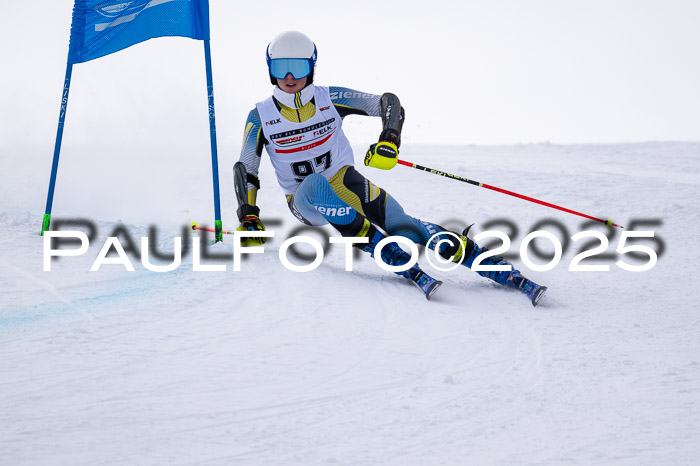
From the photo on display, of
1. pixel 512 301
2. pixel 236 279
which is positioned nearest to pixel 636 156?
pixel 512 301

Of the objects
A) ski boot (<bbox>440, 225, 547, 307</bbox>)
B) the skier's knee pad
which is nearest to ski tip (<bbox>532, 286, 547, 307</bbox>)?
ski boot (<bbox>440, 225, 547, 307</bbox>)

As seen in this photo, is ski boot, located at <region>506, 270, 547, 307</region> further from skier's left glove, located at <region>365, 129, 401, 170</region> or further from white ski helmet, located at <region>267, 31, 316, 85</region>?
white ski helmet, located at <region>267, 31, 316, 85</region>

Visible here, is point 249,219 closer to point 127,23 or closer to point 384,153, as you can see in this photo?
point 384,153

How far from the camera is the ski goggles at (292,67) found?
433 cm

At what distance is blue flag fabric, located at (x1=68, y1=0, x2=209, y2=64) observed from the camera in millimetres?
5055

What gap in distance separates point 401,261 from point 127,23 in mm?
2822

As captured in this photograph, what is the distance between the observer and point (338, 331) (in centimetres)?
349

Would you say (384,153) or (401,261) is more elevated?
(384,153)

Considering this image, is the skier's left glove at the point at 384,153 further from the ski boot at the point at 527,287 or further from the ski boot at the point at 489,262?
the ski boot at the point at 527,287

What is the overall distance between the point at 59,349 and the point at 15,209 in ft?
13.8

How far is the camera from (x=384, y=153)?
4.39 m

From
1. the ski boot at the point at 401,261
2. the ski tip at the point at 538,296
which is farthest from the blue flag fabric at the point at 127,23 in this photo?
the ski tip at the point at 538,296

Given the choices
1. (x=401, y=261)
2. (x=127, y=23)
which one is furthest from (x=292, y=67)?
(x=127, y=23)

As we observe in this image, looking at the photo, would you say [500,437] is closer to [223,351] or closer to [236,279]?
[223,351]
